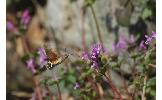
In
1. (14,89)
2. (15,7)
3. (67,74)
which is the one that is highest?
(15,7)

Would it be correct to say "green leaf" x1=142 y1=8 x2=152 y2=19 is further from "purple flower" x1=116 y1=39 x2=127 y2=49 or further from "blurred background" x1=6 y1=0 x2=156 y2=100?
"purple flower" x1=116 y1=39 x2=127 y2=49

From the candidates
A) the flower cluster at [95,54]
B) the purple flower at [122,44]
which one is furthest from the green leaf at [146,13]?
the flower cluster at [95,54]

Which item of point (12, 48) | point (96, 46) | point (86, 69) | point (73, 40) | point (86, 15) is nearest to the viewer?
point (96, 46)

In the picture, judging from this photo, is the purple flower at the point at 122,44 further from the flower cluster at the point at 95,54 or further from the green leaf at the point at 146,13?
the flower cluster at the point at 95,54

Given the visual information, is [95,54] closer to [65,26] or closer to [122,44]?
[122,44]

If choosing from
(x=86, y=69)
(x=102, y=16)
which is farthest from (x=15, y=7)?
(x=86, y=69)

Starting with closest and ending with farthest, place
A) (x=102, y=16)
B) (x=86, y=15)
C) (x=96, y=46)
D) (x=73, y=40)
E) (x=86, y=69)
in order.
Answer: (x=96, y=46)
(x=86, y=69)
(x=102, y=16)
(x=86, y=15)
(x=73, y=40)

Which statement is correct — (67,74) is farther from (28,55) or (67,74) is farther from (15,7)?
(15,7)

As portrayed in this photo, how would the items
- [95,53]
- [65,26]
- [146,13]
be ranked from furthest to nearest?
1. [65,26]
2. [146,13]
3. [95,53]

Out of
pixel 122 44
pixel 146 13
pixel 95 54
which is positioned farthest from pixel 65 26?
pixel 95 54
